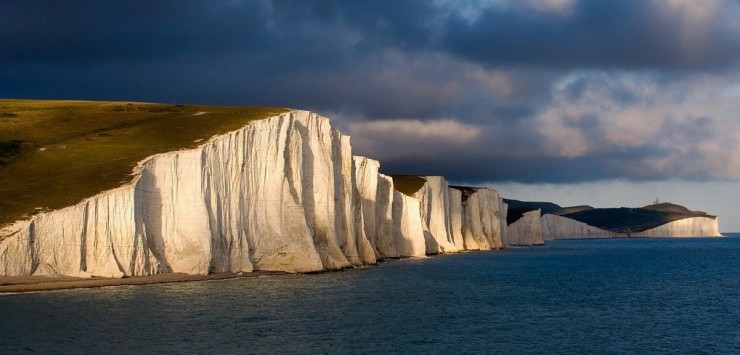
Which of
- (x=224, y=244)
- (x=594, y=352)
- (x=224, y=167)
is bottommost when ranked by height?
(x=594, y=352)

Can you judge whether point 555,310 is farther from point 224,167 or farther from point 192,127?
point 192,127

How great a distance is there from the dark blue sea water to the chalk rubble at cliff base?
4.02 metres

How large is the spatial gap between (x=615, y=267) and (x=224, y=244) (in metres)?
50.7

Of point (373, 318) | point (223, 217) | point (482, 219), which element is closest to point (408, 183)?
point (482, 219)

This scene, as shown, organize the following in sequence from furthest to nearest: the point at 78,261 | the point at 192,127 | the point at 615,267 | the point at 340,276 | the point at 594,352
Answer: the point at 615,267 < the point at 192,127 < the point at 340,276 < the point at 78,261 < the point at 594,352

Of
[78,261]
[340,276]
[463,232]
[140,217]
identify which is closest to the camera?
[78,261]

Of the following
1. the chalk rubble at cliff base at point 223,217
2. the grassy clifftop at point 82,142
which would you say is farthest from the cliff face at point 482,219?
the grassy clifftop at point 82,142

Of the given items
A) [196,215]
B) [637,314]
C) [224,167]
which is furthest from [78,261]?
[637,314]

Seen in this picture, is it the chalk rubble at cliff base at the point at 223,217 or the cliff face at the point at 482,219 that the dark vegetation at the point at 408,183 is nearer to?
the cliff face at the point at 482,219

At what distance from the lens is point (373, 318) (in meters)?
45.5

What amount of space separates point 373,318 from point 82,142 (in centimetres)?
4004

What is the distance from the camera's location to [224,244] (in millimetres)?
68000

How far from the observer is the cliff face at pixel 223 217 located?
57669 mm

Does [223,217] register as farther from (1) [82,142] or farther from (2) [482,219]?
(2) [482,219]
